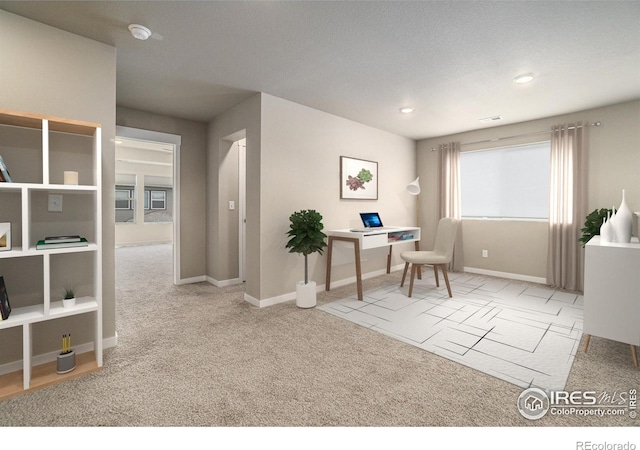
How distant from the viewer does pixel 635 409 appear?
159cm

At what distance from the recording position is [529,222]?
14.3 ft

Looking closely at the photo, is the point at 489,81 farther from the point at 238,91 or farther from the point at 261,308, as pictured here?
the point at 261,308

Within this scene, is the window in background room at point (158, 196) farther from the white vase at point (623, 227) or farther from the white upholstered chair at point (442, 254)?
the white vase at point (623, 227)

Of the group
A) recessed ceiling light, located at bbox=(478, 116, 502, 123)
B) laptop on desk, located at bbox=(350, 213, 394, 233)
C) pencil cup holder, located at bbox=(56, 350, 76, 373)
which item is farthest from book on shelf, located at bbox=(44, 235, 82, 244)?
recessed ceiling light, located at bbox=(478, 116, 502, 123)

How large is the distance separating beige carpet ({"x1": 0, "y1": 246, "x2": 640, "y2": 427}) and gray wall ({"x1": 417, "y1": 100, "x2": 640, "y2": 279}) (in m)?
2.22

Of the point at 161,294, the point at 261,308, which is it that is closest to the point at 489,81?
the point at 261,308

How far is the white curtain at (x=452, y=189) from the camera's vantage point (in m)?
4.99

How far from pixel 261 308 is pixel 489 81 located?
3.28m

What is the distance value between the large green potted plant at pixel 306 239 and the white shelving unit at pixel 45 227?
1720 mm

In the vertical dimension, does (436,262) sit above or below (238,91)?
below

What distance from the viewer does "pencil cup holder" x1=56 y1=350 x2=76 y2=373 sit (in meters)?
1.90

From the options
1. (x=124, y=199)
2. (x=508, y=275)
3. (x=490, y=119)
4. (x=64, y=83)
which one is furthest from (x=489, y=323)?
(x=124, y=199)

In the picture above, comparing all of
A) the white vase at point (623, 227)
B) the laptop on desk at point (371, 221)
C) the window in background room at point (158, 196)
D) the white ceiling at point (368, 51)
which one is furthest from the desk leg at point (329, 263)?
the window in background room at point (158, 196)

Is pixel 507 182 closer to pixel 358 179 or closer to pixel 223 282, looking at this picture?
pixel 358 179
